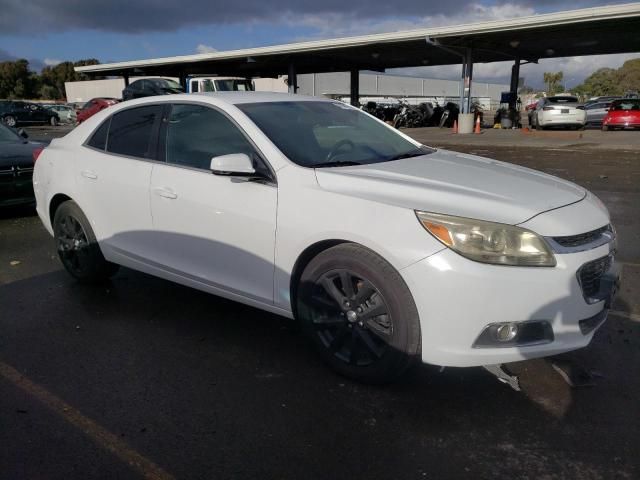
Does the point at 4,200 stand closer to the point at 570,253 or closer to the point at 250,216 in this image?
the point at 250,216

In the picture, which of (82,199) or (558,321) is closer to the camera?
(558,321)

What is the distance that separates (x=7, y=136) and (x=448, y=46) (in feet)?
69.0

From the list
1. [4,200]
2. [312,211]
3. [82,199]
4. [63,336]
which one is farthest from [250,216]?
[4,200]

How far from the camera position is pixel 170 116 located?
4.10m

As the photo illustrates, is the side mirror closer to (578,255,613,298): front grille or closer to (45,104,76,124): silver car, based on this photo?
(578,255,613,298): front grille

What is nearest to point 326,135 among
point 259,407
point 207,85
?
point 259,407

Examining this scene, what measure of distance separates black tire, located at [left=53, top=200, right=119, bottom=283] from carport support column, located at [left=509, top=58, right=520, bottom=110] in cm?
2833

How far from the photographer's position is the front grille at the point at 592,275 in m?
2.75

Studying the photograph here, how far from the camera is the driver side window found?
12.1ft

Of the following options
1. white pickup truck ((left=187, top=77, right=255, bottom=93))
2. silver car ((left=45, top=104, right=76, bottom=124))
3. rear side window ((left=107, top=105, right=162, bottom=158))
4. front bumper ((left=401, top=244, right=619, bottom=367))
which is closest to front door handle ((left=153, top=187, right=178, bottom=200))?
Answer: rear side window ((left=107, top=105, right=162, bottom=158))

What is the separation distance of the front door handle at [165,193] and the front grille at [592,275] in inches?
99.3

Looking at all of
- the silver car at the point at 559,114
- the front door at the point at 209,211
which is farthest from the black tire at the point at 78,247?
the silver car at the point at 559,114

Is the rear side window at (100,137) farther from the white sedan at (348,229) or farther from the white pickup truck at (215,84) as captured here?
the white pickup truck at (215,84)

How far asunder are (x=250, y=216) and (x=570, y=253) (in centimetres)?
177
